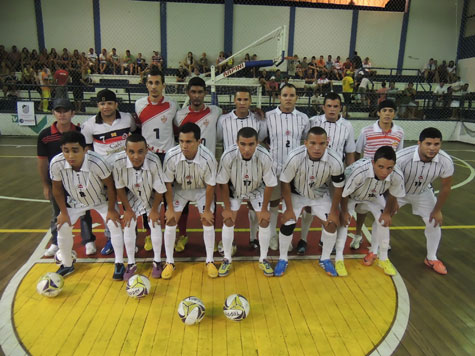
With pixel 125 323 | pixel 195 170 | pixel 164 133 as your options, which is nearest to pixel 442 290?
pixel 195 170

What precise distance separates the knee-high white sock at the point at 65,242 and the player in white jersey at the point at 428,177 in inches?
155

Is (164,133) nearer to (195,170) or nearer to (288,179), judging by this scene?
(195,170)

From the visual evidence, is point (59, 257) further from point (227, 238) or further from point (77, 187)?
point (227, 238)

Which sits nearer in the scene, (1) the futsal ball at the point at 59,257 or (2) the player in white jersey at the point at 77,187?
(2) the player in white jersey at the point at 77,187

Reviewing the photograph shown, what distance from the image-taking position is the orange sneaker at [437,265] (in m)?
4.10

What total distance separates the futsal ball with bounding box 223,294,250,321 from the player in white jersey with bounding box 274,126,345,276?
0.92 metres

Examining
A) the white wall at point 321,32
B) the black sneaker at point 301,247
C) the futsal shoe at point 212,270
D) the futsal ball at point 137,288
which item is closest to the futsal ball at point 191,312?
the futsal ball at point 137,288

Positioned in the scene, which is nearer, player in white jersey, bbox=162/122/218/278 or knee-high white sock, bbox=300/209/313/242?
player in white jersey, bbox=162/122/218/278

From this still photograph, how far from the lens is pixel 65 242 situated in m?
3.74

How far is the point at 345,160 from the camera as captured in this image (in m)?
4.69

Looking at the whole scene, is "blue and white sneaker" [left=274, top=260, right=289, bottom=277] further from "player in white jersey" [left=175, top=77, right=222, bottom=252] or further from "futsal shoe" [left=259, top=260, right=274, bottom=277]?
"player in white jersey" [left=175, top=77, right=222, bottom=252]

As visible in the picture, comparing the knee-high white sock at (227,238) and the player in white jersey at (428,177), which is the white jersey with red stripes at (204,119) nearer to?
the knee-high white sock at (227,238)

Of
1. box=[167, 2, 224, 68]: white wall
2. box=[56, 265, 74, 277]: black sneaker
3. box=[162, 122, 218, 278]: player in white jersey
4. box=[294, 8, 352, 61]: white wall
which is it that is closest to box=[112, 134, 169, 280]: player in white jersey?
box=[162, 122, 218, 278]: player in white jersey

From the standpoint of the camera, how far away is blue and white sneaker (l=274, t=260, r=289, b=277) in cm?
394
